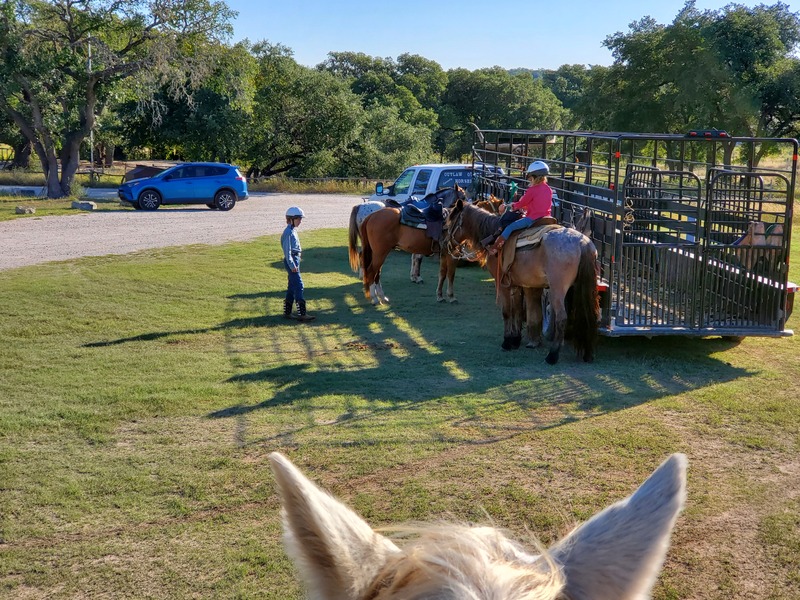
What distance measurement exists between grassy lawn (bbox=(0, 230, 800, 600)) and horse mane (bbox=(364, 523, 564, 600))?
132cm

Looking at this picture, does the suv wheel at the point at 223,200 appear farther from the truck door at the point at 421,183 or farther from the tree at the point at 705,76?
the tree at the point at 705,76

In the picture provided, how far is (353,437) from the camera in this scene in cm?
658

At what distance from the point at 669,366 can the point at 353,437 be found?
4.34 m

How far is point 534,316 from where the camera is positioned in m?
10.2

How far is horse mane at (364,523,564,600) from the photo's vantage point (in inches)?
43.6

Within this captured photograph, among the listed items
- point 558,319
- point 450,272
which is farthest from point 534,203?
point 450,272

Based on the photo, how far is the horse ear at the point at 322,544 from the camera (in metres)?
1.21

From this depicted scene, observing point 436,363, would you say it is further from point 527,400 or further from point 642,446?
point 642,446

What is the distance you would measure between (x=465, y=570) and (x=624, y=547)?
0.29 meters

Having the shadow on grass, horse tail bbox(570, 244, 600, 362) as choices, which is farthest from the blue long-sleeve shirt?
horse tail bbox(570, 244, 600, 362)

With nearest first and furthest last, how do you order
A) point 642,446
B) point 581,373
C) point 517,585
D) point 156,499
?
point 517,585
point 156,499
point 642,446
point 581,373

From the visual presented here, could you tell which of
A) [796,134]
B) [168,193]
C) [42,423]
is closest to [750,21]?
[796,134]

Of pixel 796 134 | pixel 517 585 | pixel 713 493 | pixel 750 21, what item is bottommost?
pixel 713 493

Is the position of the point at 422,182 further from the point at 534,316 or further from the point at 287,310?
the point at 534,316
